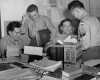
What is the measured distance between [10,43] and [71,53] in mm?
573

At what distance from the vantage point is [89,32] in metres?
1.66

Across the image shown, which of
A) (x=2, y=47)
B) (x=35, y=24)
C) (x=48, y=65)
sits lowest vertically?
(x=48, y=65)

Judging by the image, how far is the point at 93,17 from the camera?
65.5 inches

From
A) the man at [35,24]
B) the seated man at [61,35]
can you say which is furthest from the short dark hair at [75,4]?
the man at [35,24]

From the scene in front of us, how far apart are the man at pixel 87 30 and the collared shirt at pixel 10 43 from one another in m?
0.52

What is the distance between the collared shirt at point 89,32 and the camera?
1652 mm

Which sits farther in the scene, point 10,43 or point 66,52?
point 10,43

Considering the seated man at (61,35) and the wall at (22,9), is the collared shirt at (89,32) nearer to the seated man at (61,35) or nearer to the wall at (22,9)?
the seated man at (61,35)

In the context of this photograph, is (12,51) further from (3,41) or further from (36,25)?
(36,25)

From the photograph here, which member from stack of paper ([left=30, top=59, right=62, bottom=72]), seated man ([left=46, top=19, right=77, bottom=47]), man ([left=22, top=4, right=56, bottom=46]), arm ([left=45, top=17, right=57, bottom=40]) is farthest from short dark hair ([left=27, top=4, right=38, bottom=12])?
stack of paper ([left=30, top=59, right=62, bottom=72])

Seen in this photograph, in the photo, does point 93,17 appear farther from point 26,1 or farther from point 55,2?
point 26,1

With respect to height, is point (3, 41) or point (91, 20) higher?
point (91, 20)

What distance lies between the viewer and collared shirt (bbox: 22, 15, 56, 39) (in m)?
1.70

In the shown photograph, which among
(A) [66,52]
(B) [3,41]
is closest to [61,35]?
(A) [66,52]
